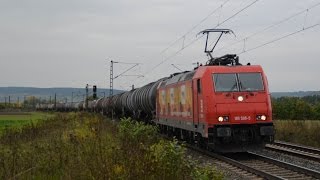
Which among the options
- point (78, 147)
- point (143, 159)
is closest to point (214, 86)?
point (78, 147)

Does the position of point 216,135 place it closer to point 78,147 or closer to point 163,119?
point 78,147

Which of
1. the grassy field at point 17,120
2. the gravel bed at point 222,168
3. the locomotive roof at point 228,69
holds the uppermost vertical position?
the locomotive roof at point 228,69

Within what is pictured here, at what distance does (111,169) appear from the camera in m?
8.24

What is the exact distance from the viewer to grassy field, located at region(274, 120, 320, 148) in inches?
917

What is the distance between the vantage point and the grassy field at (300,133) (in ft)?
76.4

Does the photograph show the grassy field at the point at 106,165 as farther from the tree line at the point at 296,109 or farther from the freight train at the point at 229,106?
the tree line at the point at 296,109

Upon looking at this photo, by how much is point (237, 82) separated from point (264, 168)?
148 inches

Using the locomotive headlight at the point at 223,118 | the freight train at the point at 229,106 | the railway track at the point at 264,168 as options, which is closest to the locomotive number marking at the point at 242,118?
the freight train at the point at 229,106


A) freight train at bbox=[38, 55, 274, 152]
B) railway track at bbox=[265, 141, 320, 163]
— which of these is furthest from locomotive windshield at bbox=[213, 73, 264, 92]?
→ railway track at bbox=[265, 141, 320, 163]

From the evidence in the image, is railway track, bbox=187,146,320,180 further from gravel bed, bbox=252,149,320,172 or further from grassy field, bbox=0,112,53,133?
grassy field, bbox=0,112,53,133

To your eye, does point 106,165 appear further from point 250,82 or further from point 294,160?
point 250,82

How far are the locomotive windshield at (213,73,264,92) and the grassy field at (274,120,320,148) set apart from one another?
7237mm

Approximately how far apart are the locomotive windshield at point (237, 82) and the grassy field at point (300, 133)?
23.7 ft

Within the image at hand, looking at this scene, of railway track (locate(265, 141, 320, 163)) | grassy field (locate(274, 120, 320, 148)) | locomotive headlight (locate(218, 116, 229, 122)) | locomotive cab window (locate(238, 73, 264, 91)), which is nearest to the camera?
railway track (locate(265, 141, 320, 163))
